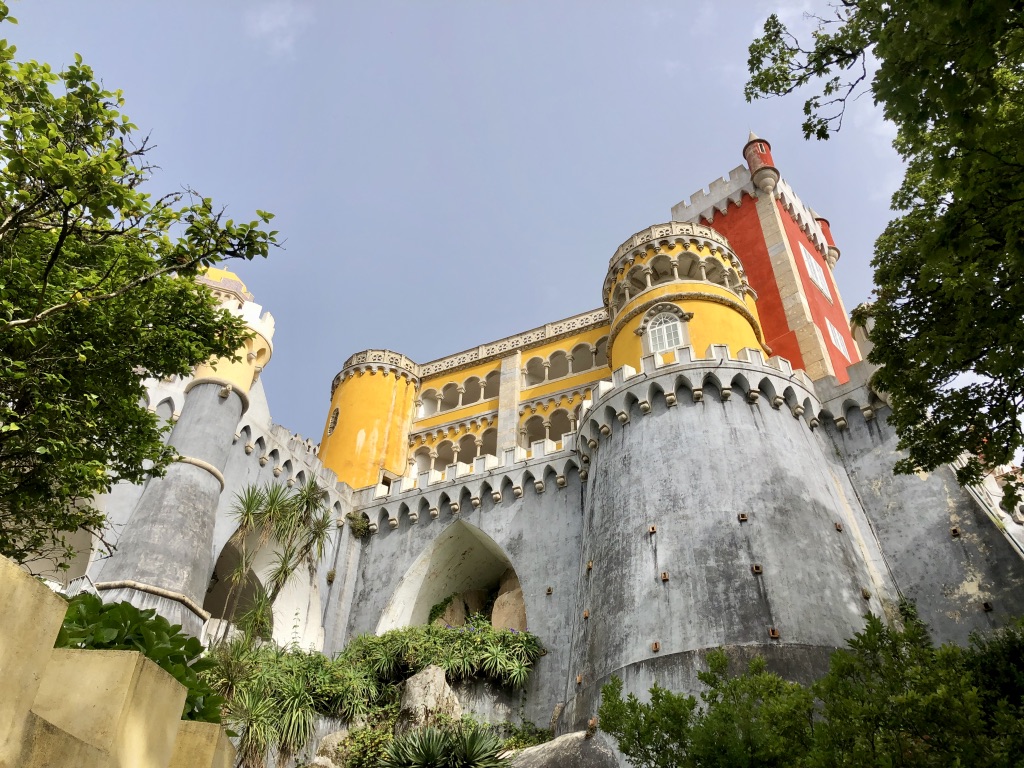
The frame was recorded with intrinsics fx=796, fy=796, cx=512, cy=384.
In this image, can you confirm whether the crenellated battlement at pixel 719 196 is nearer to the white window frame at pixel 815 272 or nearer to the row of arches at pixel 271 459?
the white window frame at pixel 815 272

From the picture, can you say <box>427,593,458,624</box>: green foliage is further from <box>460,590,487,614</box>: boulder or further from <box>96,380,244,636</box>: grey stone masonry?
<box>96,380,244,636</box>: grey stone masonry

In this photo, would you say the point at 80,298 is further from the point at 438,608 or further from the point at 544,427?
the point at 544,427

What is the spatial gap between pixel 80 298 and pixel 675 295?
20.3 meters

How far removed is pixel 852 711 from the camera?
343 inches

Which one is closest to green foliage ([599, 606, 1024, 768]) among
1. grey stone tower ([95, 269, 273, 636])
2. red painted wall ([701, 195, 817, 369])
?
grey stone tower ([95, 269, 273, 636])

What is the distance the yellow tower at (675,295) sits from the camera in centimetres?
2519

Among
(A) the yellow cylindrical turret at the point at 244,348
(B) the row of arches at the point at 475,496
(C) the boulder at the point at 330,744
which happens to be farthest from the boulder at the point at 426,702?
(A) the yellow cylindrical turret at the point at 244,348

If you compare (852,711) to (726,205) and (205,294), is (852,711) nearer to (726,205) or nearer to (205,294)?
(205,294)

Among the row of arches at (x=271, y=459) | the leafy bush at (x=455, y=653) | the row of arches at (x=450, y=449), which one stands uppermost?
the row of arches at (x=450, y=449)

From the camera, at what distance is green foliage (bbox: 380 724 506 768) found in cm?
1471

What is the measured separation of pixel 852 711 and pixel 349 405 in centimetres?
2866

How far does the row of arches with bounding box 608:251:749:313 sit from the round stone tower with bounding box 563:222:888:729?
252 cm

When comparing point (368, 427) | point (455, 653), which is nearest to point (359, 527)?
point (368, 427)

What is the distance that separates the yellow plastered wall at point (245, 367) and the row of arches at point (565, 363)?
Result: 46.9 ft
